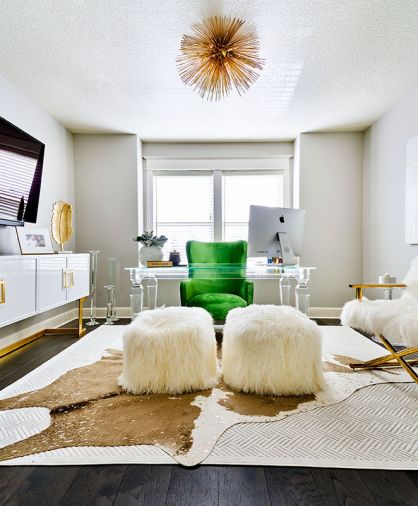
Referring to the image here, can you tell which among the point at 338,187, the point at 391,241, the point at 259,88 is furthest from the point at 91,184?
the point at 391,241

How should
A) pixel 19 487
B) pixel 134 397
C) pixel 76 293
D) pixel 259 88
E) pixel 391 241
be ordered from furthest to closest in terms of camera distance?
pixel 391 241 → pixel 76 293 → pixel 259 88 → pixel 134 397 → pixel 19 487

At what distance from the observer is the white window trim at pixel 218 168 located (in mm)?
4820

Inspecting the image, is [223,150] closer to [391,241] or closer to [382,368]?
[391,241]

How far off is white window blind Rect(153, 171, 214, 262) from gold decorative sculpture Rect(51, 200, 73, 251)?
1.38 m

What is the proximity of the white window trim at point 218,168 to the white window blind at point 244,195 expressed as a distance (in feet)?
0.19

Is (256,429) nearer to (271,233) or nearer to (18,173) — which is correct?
(271,233)

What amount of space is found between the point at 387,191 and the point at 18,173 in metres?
3.94

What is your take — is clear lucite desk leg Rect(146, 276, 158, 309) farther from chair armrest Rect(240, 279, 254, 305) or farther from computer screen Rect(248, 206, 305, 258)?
computer screen Rect(248, 206, 305, 258)

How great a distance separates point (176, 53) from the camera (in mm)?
2656

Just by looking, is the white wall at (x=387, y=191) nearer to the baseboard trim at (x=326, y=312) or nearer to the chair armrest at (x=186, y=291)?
the baseboard trim at (x=326, y=312)

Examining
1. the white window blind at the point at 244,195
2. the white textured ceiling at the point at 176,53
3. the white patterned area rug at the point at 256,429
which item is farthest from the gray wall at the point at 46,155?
the white window blind at the point at 244,195

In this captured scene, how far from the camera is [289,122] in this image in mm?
4105

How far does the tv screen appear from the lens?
2.74 m

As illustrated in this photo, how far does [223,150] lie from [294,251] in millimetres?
2277
